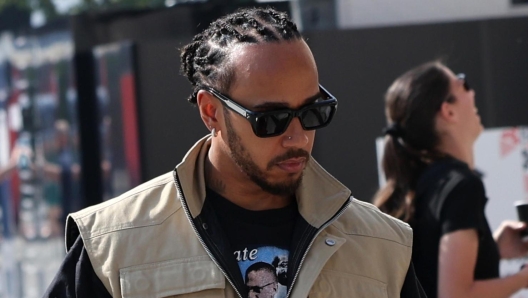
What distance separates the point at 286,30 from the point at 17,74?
4.24m

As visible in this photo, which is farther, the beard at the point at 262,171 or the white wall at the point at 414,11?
the white wall at the point at 414,11

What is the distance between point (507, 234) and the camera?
3693mm

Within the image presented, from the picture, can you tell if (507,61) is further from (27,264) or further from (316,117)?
(27,264)

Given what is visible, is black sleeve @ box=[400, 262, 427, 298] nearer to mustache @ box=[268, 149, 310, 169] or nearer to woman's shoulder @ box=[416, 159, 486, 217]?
mustache @ box=[268, 149, 310, 169]

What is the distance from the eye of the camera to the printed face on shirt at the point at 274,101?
2.14 meters

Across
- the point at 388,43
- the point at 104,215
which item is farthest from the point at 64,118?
the point at 104,215

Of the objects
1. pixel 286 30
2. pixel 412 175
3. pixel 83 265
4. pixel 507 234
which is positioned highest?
pixel 286 30

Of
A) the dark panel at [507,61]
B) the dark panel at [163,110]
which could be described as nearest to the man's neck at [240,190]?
the dark panel at [163,110]

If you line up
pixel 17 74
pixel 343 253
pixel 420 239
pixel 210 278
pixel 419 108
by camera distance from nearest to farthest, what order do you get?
pixel 210 278
pixel 343 253
pixel 420 239
pixel 419 108
pixel 17 74

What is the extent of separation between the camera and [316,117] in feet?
7.10

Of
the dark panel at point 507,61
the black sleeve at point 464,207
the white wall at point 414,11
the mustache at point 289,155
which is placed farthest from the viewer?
the white wall at point 414,11

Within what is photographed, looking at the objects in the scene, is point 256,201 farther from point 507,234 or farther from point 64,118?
point 64,118

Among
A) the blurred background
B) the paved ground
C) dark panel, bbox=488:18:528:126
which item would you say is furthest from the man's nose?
the paved ground

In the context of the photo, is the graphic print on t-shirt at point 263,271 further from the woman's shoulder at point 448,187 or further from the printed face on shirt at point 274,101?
the woman's shoulder at point 448,187
